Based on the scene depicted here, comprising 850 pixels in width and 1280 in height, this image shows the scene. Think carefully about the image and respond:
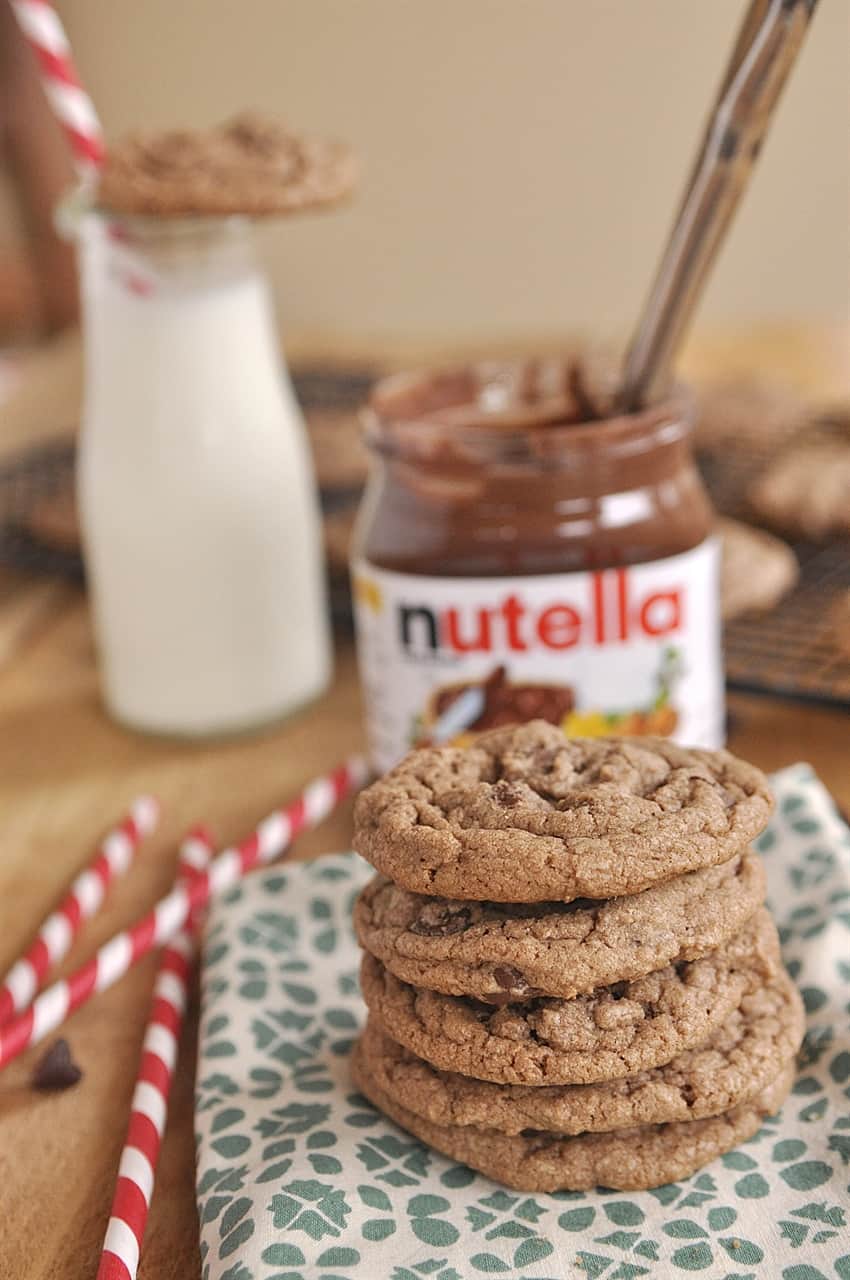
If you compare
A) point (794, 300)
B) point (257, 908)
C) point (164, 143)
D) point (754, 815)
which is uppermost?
point (164, 143)

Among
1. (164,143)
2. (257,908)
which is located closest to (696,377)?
(164,143)

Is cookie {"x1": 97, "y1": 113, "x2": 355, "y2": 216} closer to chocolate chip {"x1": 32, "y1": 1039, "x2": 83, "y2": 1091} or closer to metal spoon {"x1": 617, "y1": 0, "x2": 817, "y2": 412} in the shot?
metal spoon {"x1": 617, "y1": 0, "x2": 817, "y2": 412}

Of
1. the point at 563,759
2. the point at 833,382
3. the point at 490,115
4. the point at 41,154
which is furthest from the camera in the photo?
the point at 490,115

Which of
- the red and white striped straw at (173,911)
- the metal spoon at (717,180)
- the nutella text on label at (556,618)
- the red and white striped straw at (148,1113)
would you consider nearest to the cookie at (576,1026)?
the red and white striped straw at (148,1113)

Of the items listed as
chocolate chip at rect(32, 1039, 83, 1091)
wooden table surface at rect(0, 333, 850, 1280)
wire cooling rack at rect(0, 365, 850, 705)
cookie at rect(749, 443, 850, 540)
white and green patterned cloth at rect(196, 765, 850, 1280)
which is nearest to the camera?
white and green patterned cloth at rect(196, 765, 850, 1280)

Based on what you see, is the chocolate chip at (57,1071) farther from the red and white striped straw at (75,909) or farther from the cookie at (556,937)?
the cookie at (556,937)

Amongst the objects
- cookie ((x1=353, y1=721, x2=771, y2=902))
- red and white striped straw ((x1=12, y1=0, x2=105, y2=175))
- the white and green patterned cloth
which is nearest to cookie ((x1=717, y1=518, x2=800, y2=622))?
the white and green patterned cloth

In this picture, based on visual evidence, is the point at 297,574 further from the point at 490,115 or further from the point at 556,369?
the point at 490,115
